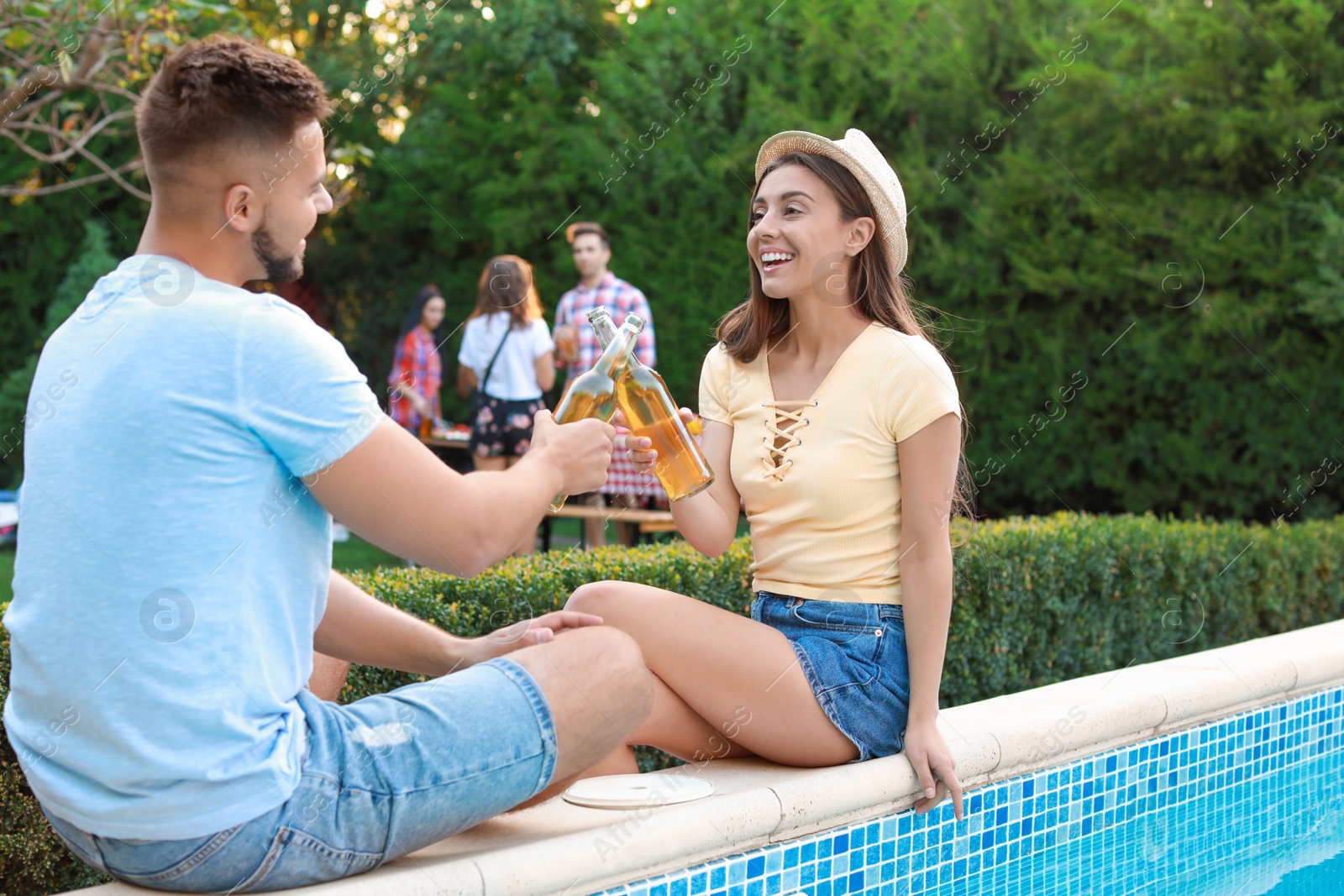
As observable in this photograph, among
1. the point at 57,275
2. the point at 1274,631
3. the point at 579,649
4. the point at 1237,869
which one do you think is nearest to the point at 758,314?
the point at 579,649

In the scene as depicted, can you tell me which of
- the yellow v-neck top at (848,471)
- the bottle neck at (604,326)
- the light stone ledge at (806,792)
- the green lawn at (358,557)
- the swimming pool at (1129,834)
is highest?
the bottle neck at (604,326)

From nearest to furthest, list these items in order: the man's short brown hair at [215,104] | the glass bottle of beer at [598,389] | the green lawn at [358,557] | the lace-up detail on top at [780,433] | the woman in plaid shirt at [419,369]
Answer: the man's short brown hair at [215,104]
the glass bottle of beer at [598,389]
the lace-up detail on top at [780,433]
the green lawn at [358,557]
the woman in plaid shirt at [419,369]

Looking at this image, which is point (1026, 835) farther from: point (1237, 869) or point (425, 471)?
point (425, 471)

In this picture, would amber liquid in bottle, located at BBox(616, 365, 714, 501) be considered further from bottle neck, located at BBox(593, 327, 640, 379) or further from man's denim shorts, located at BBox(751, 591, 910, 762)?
man's denim shorts, located at BBox(751, 591, 910, 762)

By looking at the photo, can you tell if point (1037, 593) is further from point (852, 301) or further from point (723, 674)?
point (723, 674)

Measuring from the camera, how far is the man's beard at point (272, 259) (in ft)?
6.16

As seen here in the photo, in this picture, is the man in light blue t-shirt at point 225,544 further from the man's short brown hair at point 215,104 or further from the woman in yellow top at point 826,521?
the woman in yellow top at point 826,521

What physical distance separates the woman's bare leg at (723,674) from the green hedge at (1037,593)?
0.90m

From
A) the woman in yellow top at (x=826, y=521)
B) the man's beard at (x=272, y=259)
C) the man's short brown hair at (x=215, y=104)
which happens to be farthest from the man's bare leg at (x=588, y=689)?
the man's short brown hair at (x=215, y=104)

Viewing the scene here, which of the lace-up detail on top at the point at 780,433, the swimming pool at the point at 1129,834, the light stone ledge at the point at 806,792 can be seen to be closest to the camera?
the light stone ledge at the point at 806,792

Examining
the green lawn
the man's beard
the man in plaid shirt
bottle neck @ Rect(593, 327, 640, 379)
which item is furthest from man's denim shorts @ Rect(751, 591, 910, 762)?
the green lawn

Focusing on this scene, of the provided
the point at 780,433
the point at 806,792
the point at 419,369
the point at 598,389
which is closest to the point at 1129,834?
the point at 806,792

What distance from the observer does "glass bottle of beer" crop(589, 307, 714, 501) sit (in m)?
2.54

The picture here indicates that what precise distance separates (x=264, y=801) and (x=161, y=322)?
2.27ft
